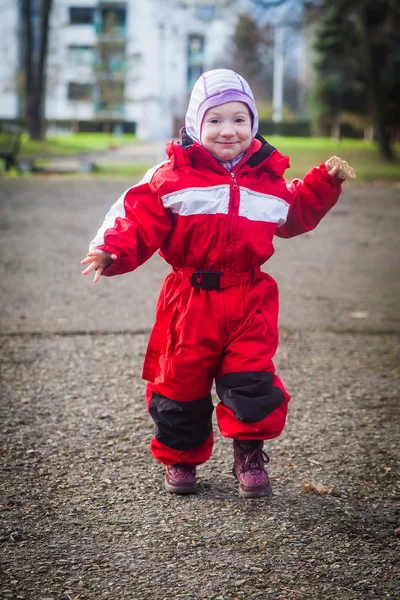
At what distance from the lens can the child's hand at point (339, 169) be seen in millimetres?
3053

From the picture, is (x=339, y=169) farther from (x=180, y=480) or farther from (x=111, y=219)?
(x=180, y=480)

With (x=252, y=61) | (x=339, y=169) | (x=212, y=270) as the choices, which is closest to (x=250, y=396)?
(x=212, y=270)

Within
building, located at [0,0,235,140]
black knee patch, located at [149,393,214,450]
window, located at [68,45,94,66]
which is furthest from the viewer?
window, located at [68,45,94,66]

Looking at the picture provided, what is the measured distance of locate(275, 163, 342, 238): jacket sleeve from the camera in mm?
3109

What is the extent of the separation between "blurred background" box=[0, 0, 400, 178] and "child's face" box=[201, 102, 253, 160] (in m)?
13.3

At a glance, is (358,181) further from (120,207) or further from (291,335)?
(120,207)

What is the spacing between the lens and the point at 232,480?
3172 mm

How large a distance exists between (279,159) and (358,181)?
41.1 ft

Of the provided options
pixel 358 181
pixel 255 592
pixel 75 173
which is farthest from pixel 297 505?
pixel 75 173

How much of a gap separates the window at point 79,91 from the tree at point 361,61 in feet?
71.0

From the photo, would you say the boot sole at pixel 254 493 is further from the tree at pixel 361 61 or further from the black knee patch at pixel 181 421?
the tree at pixel 361 61

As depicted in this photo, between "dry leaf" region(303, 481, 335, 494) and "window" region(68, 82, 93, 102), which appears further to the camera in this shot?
"window" region(68, 82, 93, 102)

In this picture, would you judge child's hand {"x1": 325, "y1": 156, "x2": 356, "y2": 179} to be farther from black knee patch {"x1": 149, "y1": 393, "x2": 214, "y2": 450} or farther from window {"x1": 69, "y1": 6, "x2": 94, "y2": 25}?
window {"x1": 69, "y1": 6, "x2": 94, "y2": 25}

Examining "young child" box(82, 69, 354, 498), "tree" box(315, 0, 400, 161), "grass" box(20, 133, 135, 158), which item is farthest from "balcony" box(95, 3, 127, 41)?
"young child" box(82, 69, 354, 498)
